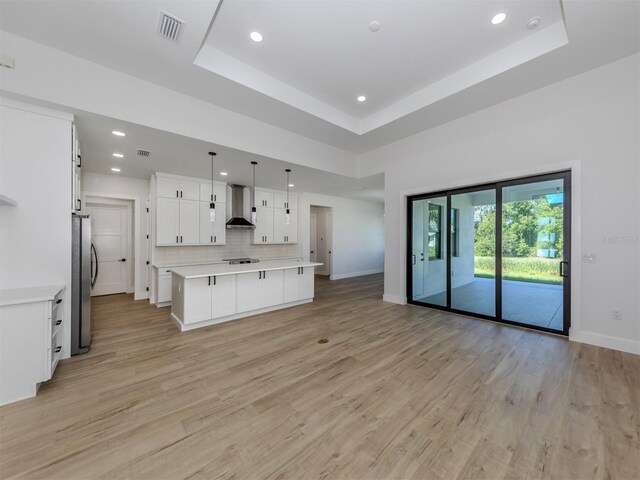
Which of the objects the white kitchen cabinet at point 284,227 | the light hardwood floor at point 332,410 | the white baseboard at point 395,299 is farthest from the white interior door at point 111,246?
the white baseboard at point 395,299

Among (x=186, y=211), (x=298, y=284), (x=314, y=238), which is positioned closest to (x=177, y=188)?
(x=186, y=211)

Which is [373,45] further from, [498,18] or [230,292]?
[230,292]

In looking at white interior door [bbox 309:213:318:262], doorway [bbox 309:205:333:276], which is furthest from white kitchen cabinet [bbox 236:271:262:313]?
white interior door [bbox 309:213:318:262]

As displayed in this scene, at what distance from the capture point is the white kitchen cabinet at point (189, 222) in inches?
219

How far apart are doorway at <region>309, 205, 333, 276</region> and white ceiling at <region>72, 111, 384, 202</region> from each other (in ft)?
6.53

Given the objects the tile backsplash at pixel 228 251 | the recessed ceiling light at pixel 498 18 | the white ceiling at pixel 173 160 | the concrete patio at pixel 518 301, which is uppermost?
the recessed ceiling light at pixel 498 18

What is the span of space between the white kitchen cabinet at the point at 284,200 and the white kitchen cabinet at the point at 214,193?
4.77 ft

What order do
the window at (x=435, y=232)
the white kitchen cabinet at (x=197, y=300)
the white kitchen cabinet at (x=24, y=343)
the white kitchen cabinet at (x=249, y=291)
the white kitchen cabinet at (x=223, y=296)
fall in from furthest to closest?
the window at (x=435, y=232) → the white kitchen cabinet at (x=249, y=291) → the white kitchen cabinet at (x=223, y=296) → the white kitchen cabinet at (x=197, y=300) → the white kitchen cabinet at (x=24, y=343)

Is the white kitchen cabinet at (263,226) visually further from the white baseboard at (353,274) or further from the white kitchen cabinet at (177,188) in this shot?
the white baseboard at (353,274)

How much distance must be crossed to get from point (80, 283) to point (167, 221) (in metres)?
2.56

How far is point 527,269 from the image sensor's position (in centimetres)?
382

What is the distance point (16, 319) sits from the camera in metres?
2.12

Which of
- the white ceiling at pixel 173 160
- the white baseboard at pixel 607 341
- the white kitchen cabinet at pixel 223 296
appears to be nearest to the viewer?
the white baseboard at pixel 607 341

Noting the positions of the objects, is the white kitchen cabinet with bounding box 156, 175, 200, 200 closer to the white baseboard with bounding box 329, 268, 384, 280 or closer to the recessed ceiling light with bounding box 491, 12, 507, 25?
the white baseboard with bounding box 329, 268, 384, 280
